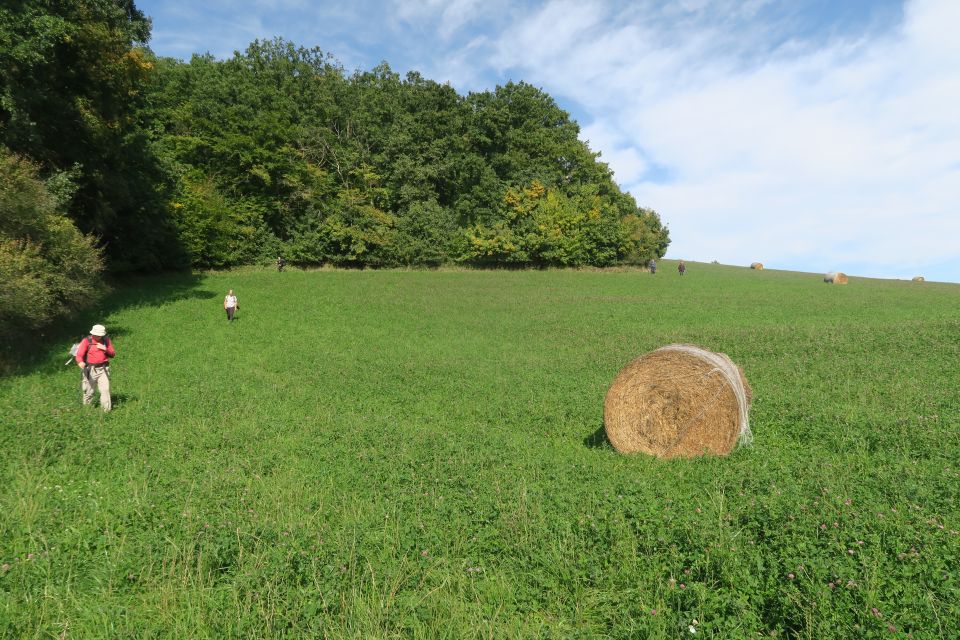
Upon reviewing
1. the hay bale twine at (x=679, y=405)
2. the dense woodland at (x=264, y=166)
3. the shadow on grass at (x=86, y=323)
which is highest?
the dense woodland at (x=264, y=166)

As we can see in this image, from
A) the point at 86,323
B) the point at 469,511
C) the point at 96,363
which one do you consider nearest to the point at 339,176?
the point at 86,323

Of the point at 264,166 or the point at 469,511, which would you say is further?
the point at 264,166

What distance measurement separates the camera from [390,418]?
459 inches

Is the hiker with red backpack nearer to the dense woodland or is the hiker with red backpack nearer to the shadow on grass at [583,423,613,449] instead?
the dense woodland

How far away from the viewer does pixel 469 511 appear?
253 inches

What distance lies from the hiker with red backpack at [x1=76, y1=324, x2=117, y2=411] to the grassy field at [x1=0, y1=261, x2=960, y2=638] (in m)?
0.68

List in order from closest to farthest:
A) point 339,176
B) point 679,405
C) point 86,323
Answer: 1. point 679,405
2. point 86,323
3. point 339,176

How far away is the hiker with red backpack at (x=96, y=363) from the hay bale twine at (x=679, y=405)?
479 inches

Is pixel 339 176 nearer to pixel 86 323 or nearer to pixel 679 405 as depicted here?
pixel 86 323

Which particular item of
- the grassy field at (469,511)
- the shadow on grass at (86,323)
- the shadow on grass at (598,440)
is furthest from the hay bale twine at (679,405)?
the shadow on grass at (86,323)

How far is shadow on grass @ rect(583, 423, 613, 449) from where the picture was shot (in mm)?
9809

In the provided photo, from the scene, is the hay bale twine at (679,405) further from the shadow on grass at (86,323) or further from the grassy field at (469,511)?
the shadow on grass at (86,323)

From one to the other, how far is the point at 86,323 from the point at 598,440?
84.6 feet

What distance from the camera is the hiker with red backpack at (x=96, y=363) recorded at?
1215cm
